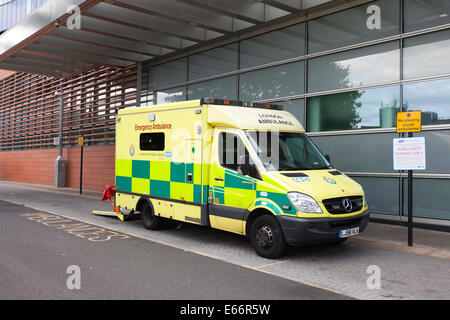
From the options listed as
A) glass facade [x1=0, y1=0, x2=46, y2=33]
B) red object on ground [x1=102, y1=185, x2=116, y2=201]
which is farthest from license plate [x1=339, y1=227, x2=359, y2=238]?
glass facade [x1=0, y1=0, x2=46, y2=33]

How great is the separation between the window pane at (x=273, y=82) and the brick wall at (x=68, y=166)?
7.94 metres

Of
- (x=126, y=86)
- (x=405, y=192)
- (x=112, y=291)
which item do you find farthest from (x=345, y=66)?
(x=126, y=86)

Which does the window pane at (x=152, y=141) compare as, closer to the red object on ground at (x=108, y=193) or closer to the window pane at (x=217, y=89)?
the red object on ground at (x=108, y=193)

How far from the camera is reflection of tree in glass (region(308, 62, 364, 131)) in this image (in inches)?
426

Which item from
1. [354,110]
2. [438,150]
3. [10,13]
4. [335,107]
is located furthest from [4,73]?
[438,150]

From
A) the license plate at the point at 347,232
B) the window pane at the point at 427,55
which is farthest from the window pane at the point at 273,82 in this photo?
the license plate at the point at 347,232

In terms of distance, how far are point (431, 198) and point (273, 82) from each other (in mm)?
5652

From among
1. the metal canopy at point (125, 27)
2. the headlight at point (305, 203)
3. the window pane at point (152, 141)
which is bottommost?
the headlight at point (305, 203)

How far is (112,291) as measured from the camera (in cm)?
491

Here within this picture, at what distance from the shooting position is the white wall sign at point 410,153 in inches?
291

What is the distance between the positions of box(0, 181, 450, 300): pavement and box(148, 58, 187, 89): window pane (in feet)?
25.3

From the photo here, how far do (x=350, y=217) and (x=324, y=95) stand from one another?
17.9ft

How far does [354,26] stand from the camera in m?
10.8

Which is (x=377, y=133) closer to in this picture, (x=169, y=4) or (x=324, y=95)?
(x=324, y=95)
